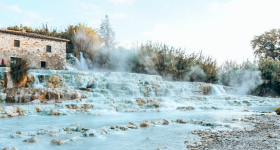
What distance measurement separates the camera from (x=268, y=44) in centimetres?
2720

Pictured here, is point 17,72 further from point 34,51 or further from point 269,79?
point 269,79

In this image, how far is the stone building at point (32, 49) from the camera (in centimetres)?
1549

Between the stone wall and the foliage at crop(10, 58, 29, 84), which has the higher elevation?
the stone wall

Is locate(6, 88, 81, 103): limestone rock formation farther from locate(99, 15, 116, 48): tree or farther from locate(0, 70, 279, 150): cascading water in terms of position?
locate(99, 15, 116, 48): tree

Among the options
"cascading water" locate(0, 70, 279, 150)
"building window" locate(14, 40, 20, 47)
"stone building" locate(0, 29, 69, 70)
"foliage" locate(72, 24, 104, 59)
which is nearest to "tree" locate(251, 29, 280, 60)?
"cascading water" locate(0, 70, 279, 150)

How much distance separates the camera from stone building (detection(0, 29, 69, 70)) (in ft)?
50.8

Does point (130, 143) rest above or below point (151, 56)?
below

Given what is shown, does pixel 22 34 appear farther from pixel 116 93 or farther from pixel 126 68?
pixel 116 93

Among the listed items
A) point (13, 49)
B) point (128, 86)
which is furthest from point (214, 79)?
point (13, 49)

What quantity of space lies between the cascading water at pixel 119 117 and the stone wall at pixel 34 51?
316 inches

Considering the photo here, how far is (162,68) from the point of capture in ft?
55.6

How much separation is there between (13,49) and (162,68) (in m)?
12.4

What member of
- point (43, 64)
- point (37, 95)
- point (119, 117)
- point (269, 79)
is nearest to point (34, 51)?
point (43, 64)

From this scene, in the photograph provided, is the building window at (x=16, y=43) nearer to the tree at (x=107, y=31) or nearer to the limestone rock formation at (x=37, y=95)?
the limestone rock formation at (x=37, y=95)
